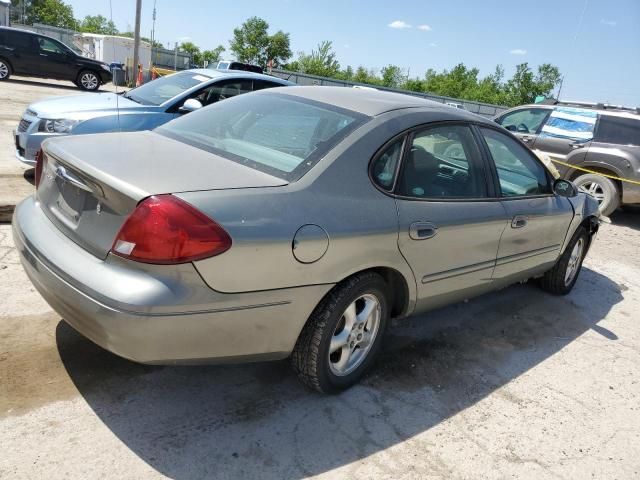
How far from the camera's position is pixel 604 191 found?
8.21 metres

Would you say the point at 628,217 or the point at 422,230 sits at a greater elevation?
the point at 422,230

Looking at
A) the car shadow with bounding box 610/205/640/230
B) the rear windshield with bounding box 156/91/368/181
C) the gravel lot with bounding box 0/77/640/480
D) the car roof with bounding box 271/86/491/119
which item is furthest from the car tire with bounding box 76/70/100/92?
the car roof with bounding box 271/86/491/119

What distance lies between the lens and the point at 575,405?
318cm

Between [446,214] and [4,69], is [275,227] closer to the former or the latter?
[446,214]

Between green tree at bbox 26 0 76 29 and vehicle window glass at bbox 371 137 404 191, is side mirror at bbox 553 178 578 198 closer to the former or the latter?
vehicle window glass at bbox 371 137 404 191

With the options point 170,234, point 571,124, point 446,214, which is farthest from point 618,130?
point 170,234

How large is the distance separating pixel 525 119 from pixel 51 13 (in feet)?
256

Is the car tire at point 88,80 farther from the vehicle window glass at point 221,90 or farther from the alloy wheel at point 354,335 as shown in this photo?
the alloy wheel at point 354,335

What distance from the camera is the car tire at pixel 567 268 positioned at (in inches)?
184

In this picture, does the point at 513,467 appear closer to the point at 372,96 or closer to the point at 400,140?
the point at 400,140

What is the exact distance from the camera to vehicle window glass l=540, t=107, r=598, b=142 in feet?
28.1

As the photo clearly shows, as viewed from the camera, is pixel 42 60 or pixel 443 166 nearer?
pixel 443 166

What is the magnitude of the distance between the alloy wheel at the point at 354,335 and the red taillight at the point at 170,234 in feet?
2.97

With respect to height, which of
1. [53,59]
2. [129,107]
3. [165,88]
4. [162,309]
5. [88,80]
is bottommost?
[162,309]
